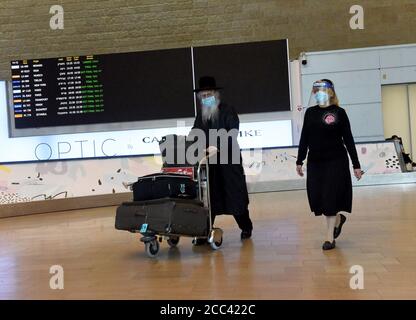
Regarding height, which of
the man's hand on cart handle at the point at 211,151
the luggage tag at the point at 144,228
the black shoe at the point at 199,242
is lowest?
the black shoe at the point at 199,242

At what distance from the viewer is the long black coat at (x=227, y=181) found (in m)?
4.69

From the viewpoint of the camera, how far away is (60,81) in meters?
11.3

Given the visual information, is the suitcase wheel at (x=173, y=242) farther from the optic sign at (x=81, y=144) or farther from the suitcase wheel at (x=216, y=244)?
the optic sign at (x=81, y=144)

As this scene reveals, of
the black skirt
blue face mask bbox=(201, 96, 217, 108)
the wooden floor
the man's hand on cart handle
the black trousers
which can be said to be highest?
blue face mask bbox=(201, 96, 217, 108)

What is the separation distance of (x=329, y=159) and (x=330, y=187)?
0.82 ft

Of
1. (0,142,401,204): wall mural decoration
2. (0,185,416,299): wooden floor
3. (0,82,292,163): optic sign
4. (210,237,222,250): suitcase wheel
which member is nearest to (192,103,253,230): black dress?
(210,237,222,250): suitcase wheel

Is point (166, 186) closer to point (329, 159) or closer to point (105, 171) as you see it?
point (329, 159)

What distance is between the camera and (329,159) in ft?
14.3

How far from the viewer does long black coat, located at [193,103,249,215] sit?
4691mm

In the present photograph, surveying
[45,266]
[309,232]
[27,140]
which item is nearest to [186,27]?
[27,140]

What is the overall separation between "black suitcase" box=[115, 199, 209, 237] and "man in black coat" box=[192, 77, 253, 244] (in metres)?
0.50

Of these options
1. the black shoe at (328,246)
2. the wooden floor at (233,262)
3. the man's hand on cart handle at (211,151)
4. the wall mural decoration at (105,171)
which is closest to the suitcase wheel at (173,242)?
the wooden floor at (233,262)

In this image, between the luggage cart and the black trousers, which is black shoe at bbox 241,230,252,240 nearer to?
the black trousers

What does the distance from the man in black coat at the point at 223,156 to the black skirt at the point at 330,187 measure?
677 millimetres
